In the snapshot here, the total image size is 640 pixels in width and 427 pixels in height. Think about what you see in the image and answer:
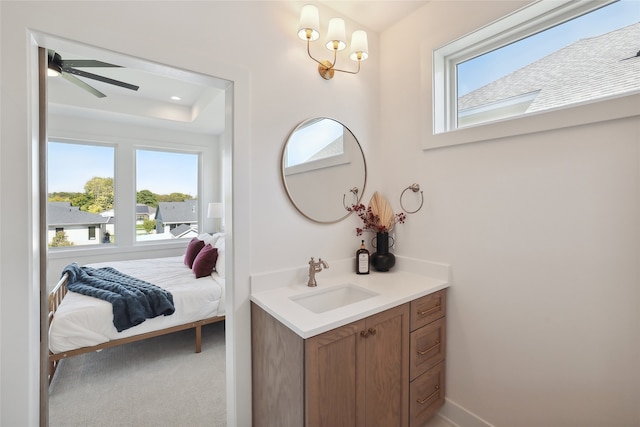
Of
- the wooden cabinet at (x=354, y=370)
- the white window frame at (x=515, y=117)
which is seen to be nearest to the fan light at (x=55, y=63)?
the wooden cabinet at (x=354, y=370)

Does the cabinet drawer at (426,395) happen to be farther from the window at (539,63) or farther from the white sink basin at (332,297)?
the window at (539,63)

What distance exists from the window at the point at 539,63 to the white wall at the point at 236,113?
562 mm

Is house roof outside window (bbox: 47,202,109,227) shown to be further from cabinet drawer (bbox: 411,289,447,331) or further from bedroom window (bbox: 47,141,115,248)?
cabinet drawer (bbox: 411,289,447,331)

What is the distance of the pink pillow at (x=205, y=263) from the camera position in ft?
9.59

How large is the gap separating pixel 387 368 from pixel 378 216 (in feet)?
3.26

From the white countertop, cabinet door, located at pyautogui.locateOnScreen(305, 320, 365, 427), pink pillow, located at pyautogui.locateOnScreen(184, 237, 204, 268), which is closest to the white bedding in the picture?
pink pillow, located at pyautogui.locateOnScreen(184, 237, 204, 268)

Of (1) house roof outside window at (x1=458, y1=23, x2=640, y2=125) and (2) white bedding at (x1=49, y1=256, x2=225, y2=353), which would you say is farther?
(2) white bedding at (x1=49, y1=256, x2=225, y2=353)

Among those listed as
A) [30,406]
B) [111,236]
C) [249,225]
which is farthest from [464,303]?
[111,236]

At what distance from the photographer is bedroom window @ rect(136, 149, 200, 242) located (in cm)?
439

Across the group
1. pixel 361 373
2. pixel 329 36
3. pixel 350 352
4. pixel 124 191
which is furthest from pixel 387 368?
pixel 124 191

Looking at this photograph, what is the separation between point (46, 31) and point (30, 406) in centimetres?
140

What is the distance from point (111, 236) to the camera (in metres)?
4.14

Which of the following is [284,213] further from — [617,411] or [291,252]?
[617,411]

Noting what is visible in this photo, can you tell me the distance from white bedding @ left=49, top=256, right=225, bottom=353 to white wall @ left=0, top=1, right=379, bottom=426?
1.23 meters
